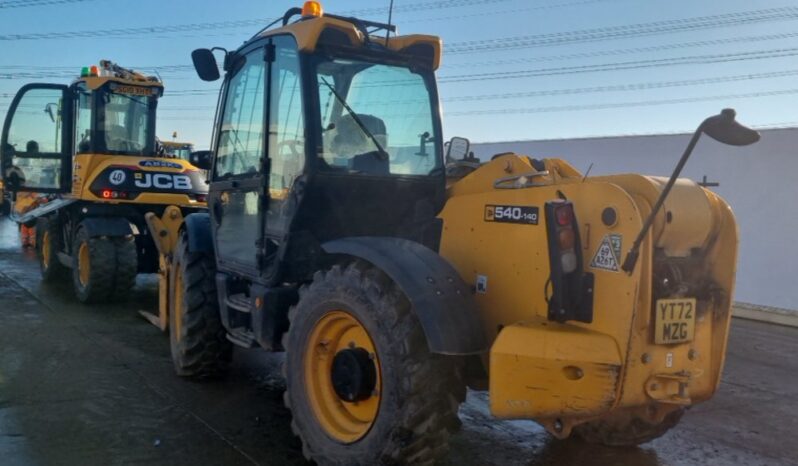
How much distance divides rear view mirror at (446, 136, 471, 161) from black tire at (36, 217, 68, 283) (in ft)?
25.6

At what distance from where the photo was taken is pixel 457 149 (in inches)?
195

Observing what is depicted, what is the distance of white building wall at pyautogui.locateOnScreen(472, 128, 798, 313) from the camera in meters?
10.4

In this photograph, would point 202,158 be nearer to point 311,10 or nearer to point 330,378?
point 311,10

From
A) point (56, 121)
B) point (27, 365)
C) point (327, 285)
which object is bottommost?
point (27, 365)

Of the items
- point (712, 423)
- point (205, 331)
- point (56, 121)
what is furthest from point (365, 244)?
point (56, 121)

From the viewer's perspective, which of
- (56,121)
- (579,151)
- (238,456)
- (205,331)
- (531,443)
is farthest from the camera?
(579,151)

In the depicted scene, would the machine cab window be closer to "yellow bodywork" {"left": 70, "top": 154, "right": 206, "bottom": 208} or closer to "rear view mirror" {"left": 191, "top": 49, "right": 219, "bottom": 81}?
"rear view mirror" {"left": 191, "top": 49, "right": 219, "bottom": 81}

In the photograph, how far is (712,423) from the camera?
523 centimetres

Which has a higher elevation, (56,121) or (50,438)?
(56,121)

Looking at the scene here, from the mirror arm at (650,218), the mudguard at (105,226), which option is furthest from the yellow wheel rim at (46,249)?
the mirror arm at (650,218)

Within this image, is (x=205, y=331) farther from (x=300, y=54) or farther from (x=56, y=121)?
(x=56, y=121)

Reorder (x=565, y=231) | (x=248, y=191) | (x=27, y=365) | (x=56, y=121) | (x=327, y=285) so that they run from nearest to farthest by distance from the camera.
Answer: (x=565, y=231)
(x=327, y=285)
(x=248, y=191)
(x=27, y=365)
(x=56, y=121)

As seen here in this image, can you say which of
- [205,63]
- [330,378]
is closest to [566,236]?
[330,378]

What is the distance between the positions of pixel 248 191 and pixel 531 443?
8.43 feet
